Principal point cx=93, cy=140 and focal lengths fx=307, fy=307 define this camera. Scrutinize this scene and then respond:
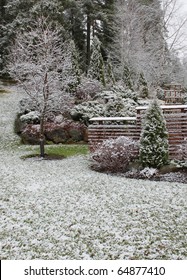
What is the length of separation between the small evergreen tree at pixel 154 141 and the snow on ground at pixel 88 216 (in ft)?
4.79

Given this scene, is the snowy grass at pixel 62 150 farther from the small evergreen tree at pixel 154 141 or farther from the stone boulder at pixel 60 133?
the small evergreen tree at pixel 154 141

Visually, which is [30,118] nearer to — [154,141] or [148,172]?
[154,141]

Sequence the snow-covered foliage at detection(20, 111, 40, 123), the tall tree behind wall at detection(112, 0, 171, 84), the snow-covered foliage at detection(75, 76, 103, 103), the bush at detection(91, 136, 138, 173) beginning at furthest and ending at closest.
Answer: the tall tree behind wall at detection(112, 0, 171, 84), the snow-covered foliage at detection(75, 76, 103, 103), the snow-covered foliage at detection(20, 111, 40, 123), the bush at detection(91, 136, 138, 173)

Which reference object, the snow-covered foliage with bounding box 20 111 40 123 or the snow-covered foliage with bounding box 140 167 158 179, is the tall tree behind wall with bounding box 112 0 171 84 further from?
the snow-covered foliage with bounding box 140 167 158 179

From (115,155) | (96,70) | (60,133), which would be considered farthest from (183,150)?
(96,70)

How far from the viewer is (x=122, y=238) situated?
600 cm

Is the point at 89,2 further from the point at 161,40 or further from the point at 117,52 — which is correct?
the point at 161,40

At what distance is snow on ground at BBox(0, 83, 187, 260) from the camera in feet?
18.3

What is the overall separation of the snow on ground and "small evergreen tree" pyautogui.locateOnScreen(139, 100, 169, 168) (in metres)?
1.46

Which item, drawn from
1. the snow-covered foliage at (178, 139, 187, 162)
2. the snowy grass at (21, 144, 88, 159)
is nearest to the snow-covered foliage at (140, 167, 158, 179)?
the snow-covered foliage at (178, 139, 187, 162)

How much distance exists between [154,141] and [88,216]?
523 cm

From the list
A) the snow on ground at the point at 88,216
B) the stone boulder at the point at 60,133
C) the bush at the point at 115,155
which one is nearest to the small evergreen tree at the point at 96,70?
the stone boulder at the point at 60,133

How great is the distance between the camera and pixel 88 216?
23.3ft
